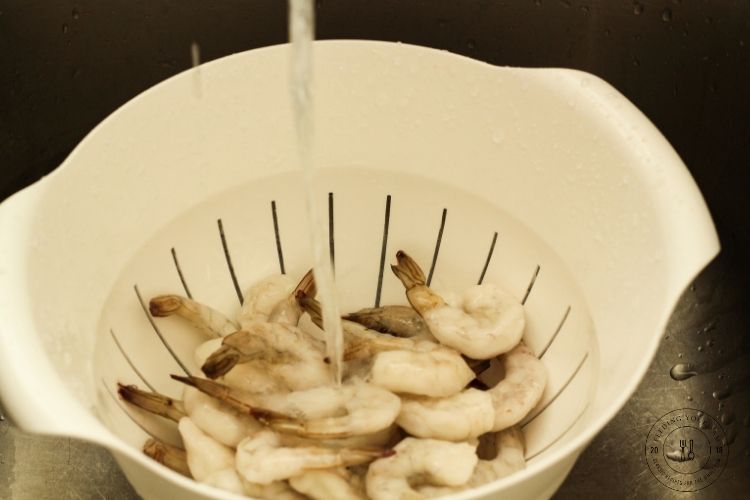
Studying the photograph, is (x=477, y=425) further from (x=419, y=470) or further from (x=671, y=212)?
(x=671, y=212)

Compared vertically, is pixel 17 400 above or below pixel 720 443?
above

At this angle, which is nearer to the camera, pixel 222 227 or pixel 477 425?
pixel 477 425

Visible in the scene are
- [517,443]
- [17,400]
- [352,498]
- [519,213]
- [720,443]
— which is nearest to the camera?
[17,400]

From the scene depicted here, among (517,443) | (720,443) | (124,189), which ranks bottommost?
(720,443)

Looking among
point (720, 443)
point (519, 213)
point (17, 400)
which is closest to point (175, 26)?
point (519, 213)

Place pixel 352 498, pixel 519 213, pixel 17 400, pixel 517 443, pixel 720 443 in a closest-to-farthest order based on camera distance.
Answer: pixel 17 400
pixel 352 498
pixel 517 443
pixel 519 213
pixel 720 443
